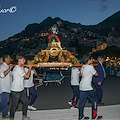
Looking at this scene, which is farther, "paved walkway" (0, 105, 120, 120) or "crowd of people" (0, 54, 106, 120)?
"paved walkway" (0, 105, 120, 120)

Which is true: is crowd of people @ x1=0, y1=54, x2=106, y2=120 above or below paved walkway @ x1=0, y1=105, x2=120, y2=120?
above

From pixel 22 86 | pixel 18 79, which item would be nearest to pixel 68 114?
pixel 22 86

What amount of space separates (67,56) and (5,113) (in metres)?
4.64

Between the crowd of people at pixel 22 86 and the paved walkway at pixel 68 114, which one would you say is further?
the paved walkway at pixel 68 114

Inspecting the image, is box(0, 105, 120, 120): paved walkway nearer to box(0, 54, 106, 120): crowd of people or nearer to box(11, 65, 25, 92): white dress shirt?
box(0, 54, 106, 120): crowd of people

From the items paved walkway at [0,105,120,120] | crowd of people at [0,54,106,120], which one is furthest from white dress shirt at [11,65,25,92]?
paved walkway at [0,105,120,120]

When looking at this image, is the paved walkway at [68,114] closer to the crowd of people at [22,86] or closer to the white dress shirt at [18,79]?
the crowd of people at [22,86]

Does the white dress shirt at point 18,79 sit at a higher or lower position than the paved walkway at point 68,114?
higher

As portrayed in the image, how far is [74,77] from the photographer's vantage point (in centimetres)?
641

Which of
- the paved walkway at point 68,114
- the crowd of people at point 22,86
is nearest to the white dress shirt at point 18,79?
the crowd of people at point 22,86

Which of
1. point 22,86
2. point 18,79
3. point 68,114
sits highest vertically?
point 18,79

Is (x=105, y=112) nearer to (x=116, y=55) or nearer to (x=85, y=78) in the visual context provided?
(x=85, y=78)

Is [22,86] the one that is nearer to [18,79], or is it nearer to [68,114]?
[18,79]

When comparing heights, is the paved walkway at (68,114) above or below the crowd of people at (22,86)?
below
